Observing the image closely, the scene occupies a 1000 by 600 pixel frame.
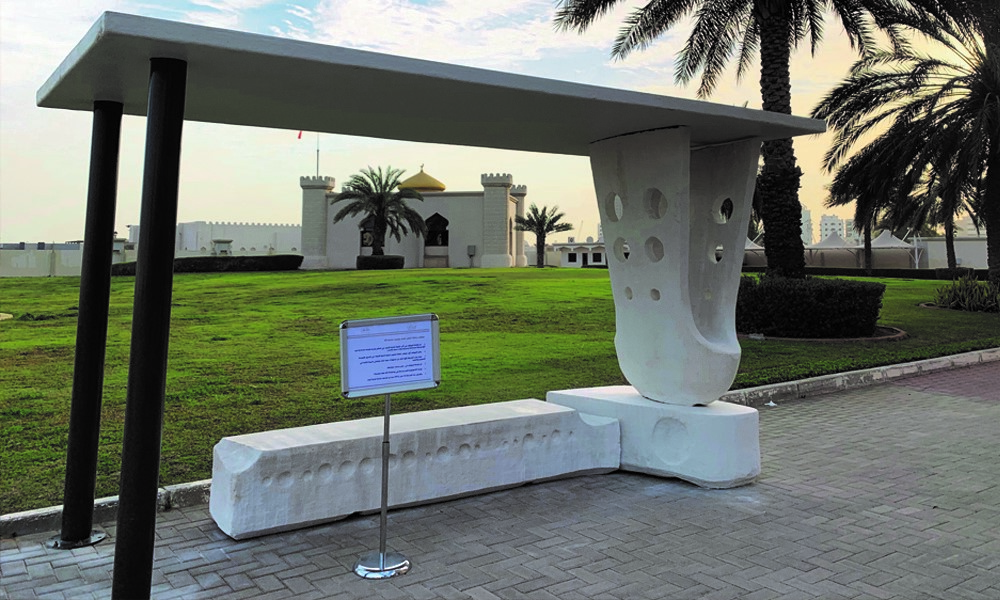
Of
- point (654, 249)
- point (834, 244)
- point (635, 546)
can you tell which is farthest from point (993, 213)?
point (834, 244)

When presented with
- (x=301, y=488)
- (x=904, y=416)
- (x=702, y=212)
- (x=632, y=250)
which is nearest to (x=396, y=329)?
(x=301, y=488)

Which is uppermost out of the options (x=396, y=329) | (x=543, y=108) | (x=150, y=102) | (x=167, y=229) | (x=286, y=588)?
(x=543, y=108)

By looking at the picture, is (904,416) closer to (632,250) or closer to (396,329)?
(632,250)

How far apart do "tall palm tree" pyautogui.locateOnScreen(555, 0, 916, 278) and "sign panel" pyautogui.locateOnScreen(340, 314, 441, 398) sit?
12.7 m

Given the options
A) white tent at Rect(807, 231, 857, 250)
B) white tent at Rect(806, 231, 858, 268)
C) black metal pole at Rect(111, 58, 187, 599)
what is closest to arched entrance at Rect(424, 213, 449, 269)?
white tent at Rect(806, 231, 858, 268)

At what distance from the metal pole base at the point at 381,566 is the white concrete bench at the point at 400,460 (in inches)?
30.4

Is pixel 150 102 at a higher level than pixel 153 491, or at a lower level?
higher

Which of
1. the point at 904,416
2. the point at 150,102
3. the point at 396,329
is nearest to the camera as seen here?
the point at 150,102

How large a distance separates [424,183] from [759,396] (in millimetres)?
50413

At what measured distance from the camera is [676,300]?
21.4 feet

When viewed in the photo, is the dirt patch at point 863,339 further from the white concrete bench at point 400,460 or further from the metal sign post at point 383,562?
the metal sign post at point 383,562

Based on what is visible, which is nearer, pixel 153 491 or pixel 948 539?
pixel 153 491

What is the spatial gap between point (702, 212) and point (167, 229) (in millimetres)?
4771

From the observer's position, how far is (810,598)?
4145 millimetres
